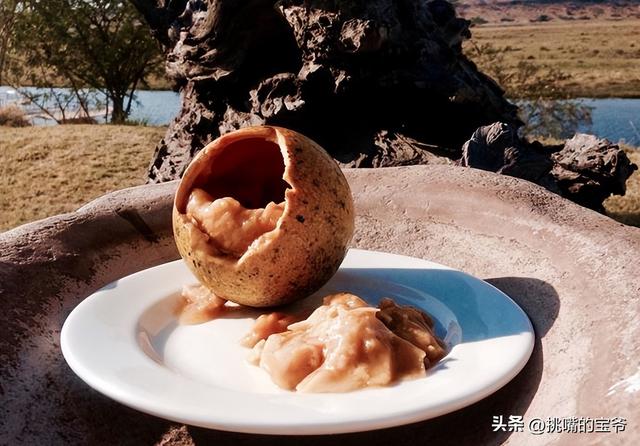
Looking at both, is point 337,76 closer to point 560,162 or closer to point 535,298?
point 560,162

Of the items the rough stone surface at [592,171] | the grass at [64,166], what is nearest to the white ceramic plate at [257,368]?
the rough stone surface at [592,171]

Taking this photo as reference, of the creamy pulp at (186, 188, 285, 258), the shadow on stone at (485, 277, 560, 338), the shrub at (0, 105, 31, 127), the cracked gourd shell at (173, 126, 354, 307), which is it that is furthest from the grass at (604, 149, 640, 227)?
the shrub at (0, 105, 31, 127)

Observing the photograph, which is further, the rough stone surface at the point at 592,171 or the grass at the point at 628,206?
the grass at the point at 628,206

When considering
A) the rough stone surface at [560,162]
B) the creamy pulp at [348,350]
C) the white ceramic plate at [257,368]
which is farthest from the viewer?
the rough stone surface at [560,162]

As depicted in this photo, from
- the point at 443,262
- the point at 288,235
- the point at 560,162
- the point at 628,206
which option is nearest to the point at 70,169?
the point at 560,162

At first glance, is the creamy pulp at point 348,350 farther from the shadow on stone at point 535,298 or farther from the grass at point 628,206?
the grass at point 628,206

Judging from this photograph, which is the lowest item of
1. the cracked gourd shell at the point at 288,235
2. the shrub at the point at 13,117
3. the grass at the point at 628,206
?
the shrub at the point at 13,117

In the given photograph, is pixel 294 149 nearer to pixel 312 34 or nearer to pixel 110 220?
pixel 110 220

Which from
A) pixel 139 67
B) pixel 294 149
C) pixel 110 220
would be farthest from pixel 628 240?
pixel 139 67
